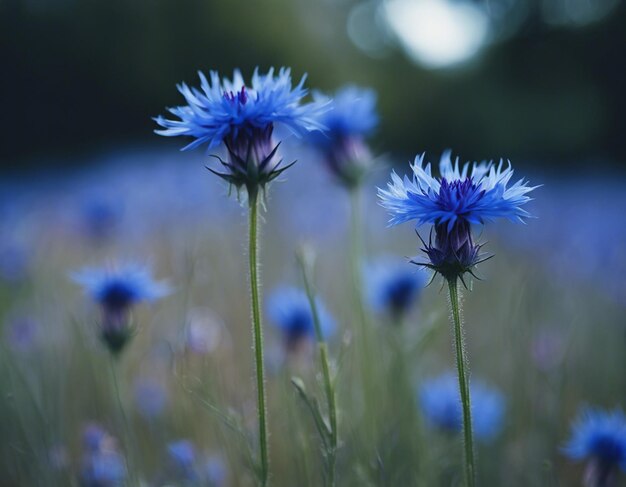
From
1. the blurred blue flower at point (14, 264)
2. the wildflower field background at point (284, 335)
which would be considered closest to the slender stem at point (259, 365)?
the wildflower field background at point (284, 335)

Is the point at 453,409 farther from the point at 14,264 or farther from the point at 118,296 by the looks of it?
the point at 14,264

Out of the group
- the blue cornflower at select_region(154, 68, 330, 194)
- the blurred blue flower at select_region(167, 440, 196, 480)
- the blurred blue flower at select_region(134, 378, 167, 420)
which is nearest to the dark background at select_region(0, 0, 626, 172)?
the blurred blue flower at select_region(134, 378, 167, 420)

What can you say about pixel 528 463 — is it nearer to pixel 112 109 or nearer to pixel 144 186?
pixel 144 186

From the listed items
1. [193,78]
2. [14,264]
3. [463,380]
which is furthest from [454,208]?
[193,78]

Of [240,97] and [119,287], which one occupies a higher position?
[240,97]

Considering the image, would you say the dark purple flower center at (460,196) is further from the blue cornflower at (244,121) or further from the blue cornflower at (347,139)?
the blue cornflower at (347,139)

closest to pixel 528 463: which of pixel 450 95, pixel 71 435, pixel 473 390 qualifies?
pixel 473 390
